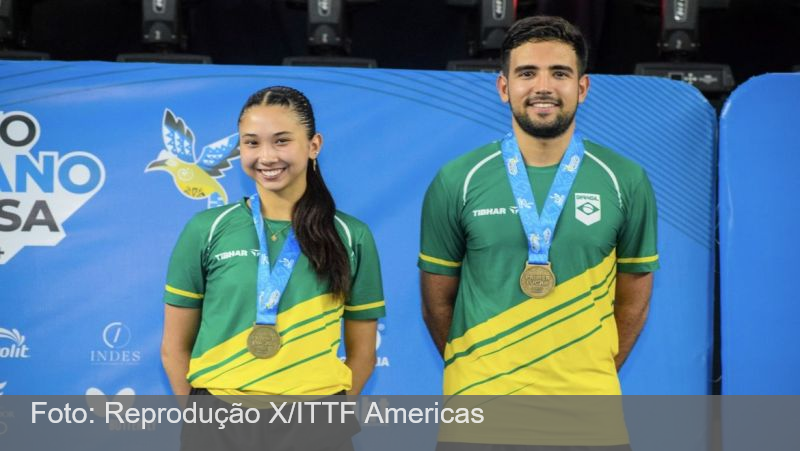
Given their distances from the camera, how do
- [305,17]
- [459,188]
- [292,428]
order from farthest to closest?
[305,17] → [459,188] → [292,428]

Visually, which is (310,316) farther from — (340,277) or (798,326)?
(798,326)

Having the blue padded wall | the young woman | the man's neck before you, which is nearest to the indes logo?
the young woman

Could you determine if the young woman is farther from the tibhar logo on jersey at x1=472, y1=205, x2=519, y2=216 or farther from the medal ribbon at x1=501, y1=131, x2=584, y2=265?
the medal ribbon at x1=501, y1=131, x2=584, y2=265

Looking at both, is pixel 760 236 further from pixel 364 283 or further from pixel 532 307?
pixel 364 283

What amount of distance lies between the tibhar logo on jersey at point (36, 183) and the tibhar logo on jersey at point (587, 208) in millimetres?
1670

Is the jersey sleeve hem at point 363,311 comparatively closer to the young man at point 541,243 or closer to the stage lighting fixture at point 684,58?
the young man at point 541,243

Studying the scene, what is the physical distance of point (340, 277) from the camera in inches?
120

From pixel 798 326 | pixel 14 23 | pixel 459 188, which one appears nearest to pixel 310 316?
pixel 459 188

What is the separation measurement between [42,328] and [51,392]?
0.22 m

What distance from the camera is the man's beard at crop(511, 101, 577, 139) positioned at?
3051mm

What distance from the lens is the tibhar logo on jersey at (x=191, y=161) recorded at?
3639mm

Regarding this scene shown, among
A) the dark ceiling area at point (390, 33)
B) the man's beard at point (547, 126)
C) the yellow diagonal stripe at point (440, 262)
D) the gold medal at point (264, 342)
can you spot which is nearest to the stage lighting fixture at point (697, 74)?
the dark ceiling area at point (390, 33)

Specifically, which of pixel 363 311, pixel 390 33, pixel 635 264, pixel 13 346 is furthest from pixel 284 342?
pixel 390 33

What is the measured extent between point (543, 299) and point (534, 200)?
292 mm
